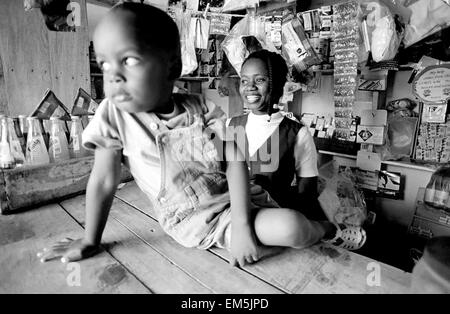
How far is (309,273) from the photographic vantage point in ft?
2.06

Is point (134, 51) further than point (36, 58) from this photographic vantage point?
No

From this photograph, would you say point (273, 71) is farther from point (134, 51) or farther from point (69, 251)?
point (69, 251)

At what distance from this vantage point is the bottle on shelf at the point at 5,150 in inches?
36.3

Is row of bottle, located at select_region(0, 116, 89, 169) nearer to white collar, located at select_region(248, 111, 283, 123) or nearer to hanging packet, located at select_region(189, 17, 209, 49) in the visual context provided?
white collar, located at select_region(248, 111, 283, 123)

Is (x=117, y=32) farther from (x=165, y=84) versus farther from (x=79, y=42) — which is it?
(x=79, y=42)

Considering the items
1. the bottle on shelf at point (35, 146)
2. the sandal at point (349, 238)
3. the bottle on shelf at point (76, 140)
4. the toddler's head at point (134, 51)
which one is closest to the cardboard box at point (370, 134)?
the sandal at point (349, 238)

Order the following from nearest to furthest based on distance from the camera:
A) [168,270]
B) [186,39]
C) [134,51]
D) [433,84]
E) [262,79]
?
[134,51] < [168,270] < [262,79] < [433,84] < [186,39]

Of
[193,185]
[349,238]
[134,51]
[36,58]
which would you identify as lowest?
[349,238]

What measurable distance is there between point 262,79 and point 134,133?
0.72 metres

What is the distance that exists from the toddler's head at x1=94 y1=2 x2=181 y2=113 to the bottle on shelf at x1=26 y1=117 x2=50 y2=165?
657 mm

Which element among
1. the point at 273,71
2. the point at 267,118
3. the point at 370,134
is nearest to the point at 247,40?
the point at 273,71

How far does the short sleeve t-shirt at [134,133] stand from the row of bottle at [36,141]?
1.73ft

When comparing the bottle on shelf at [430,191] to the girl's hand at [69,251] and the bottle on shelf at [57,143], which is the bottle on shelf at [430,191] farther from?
the bottle on shelf at [57,143]

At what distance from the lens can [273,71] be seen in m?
1.20
